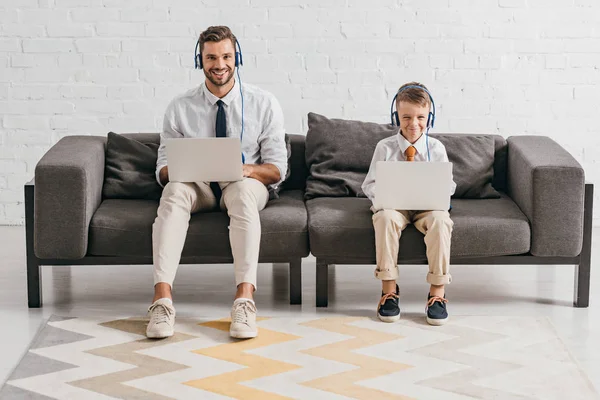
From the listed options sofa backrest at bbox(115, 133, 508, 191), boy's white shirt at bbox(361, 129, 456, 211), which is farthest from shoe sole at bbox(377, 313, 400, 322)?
sofa backrest at bbox(115, 133, 508, 191)

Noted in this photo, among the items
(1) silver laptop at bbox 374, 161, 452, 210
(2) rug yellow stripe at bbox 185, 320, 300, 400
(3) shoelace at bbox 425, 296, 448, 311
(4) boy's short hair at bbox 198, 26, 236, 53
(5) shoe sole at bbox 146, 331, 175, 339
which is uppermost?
(4) boy's short hair at bbox 198, 26, 236, 53

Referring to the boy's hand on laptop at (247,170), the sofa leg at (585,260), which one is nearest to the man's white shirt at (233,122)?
the boy's hand on laptop at (247,170)

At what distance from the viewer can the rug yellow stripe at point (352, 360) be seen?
2.97 m

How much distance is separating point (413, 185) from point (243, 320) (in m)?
0.82

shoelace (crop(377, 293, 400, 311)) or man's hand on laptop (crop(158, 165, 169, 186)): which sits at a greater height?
man's hand on laptop (crop(158, 165, 169, 186))

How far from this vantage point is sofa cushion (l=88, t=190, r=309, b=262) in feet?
12.3

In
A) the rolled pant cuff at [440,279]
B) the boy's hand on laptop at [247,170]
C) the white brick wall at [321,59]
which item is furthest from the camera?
the white brick wall at [321,59]

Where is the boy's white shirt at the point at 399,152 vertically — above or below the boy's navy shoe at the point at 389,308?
Result: above

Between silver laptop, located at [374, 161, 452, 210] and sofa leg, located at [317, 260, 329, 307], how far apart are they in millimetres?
340

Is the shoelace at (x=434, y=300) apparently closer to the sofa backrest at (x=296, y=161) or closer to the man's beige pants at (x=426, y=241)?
the man's beige pants at (x=426, y=241)

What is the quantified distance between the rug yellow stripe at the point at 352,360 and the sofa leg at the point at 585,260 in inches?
33.4

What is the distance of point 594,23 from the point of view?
4.99 metres

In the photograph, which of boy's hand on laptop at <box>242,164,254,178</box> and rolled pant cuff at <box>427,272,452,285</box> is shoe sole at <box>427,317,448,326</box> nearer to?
rolled pant cuff at <box>427,272,452,285</box>

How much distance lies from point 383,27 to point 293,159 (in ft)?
3.35
